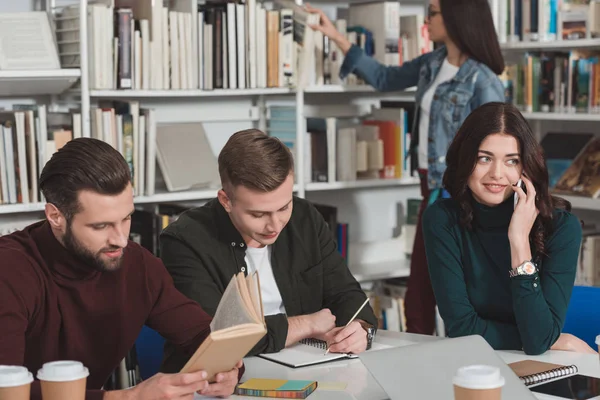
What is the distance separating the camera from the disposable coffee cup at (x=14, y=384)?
1.25 meters

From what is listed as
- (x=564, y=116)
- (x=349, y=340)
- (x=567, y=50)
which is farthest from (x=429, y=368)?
(x=567, y=50)

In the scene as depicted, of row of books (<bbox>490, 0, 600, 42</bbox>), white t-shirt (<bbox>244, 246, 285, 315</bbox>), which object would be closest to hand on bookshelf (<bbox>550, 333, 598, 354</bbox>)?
white t-shirt (<bbox>244, 246, 285, 315</bbox>)

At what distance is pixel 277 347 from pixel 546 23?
235 centimetres

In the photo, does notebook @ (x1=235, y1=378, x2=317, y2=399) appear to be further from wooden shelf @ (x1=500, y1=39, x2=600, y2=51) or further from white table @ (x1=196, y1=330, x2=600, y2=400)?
wooden shelf @ (x1=500, y1=39, x2=600, y2=51)

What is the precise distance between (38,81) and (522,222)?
5.67 feet

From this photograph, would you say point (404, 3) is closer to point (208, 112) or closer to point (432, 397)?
point (208, 112)

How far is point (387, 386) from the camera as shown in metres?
1.52

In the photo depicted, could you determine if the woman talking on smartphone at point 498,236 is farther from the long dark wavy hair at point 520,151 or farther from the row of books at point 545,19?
the row of books at point 545,19

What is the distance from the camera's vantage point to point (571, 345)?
6.90 feet

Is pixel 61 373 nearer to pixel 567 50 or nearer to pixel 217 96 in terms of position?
pixel 217 96

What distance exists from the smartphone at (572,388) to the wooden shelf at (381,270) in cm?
204

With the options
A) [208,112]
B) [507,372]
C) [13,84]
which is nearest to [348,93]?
[208,112]

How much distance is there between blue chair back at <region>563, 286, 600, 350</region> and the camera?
2.27 meters

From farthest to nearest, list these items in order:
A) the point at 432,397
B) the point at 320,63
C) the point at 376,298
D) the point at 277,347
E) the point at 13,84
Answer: the point at 376,298, the point at 320,63, the point at 13,84, the point at 277,347, the point at 432,397
